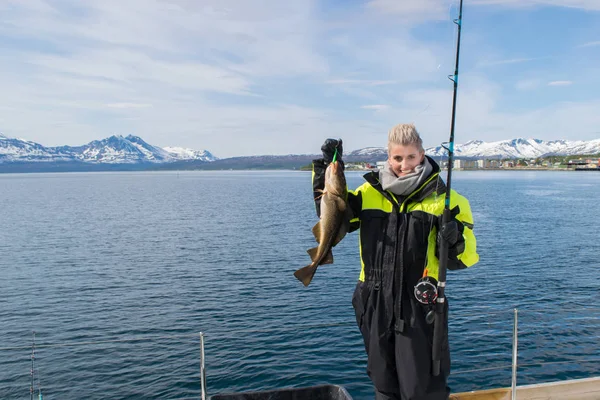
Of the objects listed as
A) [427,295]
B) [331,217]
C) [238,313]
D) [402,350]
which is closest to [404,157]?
[331,217]

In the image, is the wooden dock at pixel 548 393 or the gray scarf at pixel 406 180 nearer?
the gray scarf at pixel 406 180

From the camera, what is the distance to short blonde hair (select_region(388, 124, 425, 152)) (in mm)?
4484

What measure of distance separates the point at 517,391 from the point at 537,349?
37.9 ft

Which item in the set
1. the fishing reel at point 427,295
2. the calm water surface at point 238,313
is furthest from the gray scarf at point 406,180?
the calm water surface at point 238,313

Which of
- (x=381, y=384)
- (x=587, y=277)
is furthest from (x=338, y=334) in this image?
(x=587, y=277)

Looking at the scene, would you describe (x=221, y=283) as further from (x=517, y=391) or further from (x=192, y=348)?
(x=517, y=391)

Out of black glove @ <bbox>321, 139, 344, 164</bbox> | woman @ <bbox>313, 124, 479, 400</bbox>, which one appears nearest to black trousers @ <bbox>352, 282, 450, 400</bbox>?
woman @ <bbox>313, 124, 479, 400</bbox>

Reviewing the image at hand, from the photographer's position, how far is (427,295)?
4.43 meters

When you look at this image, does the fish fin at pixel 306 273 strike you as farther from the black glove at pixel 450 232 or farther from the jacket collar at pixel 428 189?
the black glove at pixel 450 232

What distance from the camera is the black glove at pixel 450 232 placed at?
14.0ft

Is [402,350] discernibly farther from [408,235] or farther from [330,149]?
[330,149]

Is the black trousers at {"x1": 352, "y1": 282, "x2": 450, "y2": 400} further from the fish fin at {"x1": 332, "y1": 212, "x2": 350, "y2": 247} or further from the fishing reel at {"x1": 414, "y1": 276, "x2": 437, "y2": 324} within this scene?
the fish fin at {"x1": 332, "y1": 212, "x2": 350, "y2": 247}

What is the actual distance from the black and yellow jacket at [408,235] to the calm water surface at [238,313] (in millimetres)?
1633

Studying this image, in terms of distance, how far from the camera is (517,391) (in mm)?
6465
